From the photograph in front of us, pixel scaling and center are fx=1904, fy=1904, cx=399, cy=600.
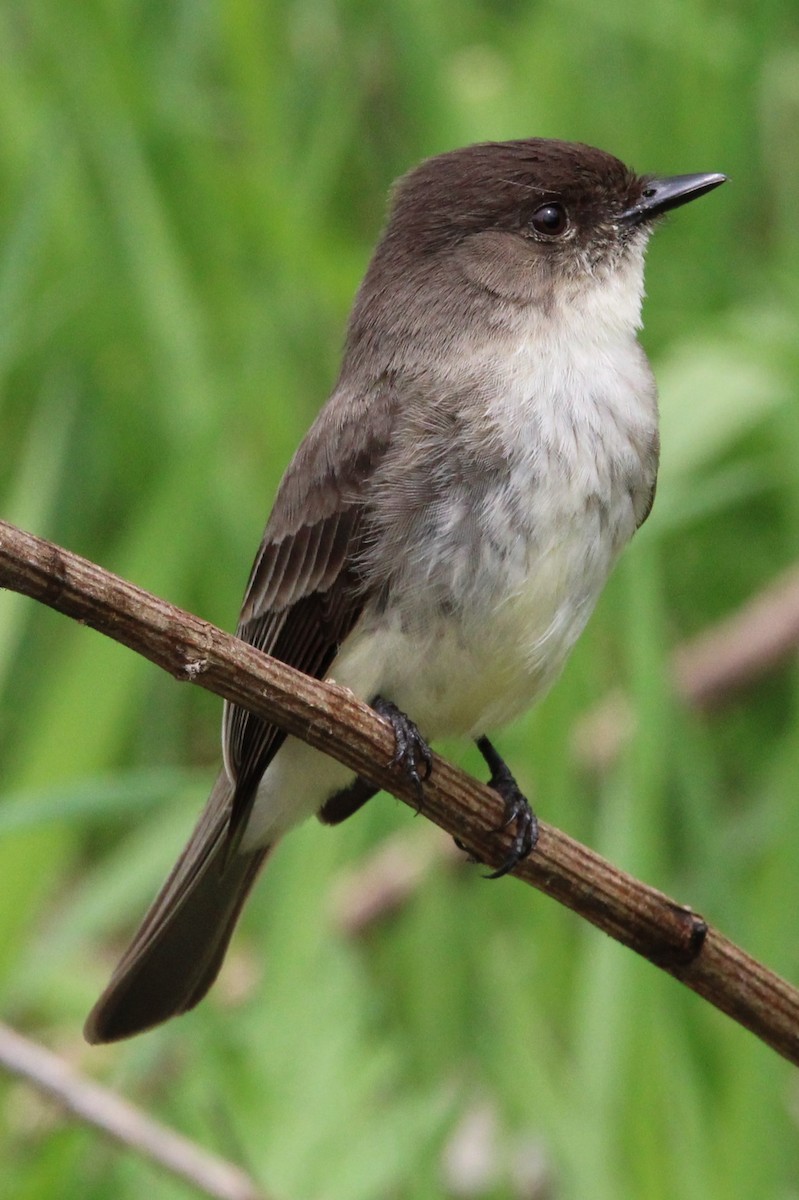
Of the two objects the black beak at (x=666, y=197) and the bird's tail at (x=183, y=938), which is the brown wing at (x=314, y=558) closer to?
the bird's tail at (x=183, y=938)

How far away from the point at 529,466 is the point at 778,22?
6.43 feet

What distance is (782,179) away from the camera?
4.56m

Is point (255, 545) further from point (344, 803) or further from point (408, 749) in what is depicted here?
point (408, 749)

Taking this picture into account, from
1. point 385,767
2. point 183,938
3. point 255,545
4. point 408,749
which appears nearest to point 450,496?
point 408,749

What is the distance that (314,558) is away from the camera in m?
2.92

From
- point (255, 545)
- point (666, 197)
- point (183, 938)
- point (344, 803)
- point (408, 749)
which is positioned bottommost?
point (183, 938)

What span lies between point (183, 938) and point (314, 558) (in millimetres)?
671

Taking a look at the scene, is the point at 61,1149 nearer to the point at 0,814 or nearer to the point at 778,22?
the point at 0,814

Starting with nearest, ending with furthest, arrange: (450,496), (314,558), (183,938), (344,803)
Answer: (450,496) → (314,558) → (183,938) → (344,803)

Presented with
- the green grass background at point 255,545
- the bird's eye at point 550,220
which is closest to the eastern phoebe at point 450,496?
the bird's eye at point 550,220

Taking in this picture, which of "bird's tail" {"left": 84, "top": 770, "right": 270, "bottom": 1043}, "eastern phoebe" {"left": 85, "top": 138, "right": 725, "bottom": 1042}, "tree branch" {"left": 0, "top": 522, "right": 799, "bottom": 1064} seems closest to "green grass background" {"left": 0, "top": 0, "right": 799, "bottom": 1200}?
"bird's tail" {"left": 84, "top": 770, "right": 270, "bottom": 1043}

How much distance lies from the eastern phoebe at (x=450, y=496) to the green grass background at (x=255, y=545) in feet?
0.70

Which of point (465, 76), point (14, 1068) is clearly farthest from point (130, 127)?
point (14, 1068)

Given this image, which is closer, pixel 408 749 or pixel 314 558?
pixel 408 749
